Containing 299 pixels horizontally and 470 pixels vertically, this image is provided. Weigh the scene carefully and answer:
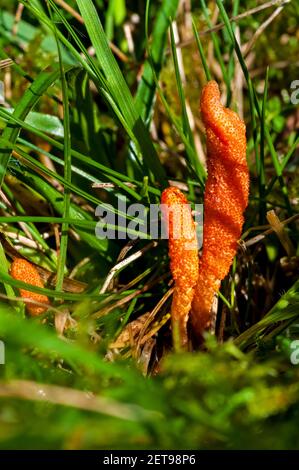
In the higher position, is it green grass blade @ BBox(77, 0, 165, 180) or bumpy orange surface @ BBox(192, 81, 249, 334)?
green grass blade @ BBox(77, 0, 165, 180)

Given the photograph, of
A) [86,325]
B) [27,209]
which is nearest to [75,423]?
[86,325]

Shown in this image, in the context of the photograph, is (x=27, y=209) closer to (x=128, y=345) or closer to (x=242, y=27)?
(x=128, y=345)

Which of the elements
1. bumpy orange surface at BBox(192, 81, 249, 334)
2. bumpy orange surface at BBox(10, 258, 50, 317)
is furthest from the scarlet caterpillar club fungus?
bumpy orange surface at BBox(10, 258, 50, 317)

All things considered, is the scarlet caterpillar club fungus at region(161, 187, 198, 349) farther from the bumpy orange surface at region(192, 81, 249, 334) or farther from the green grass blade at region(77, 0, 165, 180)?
the green grass blade at region(77, 0, 165, 180)

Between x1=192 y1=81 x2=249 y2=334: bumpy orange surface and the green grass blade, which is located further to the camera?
the green grass blade

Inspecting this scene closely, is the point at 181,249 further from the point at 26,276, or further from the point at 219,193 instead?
the point at 26,276
